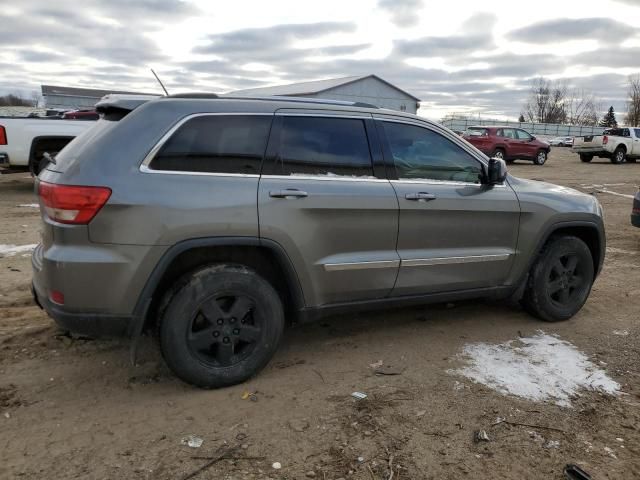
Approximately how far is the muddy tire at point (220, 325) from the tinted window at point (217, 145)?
62cm

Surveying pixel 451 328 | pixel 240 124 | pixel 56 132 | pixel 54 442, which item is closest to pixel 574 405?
pixel 451 328

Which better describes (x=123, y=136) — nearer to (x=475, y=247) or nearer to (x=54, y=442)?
(x=54, y=442)

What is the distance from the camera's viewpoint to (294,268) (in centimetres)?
342

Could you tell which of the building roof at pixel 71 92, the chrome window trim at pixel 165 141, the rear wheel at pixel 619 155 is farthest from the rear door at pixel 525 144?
the building roof at pixel 71 92

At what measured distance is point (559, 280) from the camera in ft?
15.2

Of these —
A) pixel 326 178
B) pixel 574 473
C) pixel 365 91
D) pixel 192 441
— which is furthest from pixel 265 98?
pixel 365 91

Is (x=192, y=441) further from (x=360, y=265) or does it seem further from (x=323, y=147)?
(x=323, y=147)

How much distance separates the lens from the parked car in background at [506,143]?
23.2 m

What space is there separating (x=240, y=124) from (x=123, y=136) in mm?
708

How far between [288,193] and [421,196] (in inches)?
41.3

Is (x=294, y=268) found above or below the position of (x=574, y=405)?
above

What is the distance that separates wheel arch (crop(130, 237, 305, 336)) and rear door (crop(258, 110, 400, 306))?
0.07m

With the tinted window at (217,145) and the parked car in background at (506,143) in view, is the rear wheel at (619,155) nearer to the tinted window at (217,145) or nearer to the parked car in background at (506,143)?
the parked car in background at (506,143)

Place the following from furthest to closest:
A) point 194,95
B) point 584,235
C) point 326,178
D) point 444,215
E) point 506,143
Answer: point 506,143 < point 584,235 < point 444,215 < point 326,178 < point 194,95
